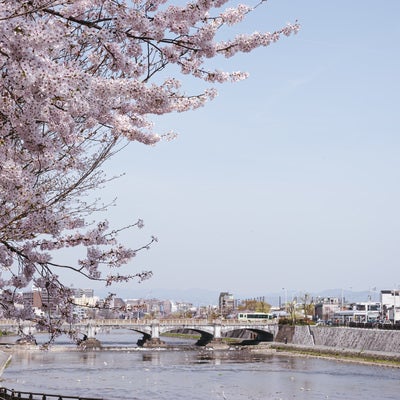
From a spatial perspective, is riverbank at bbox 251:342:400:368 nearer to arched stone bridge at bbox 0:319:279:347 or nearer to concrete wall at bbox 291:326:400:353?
concrete wall at bbox 291:326:400:353

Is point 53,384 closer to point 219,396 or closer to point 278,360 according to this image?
point 219,396

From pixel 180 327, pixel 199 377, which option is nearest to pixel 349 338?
pixel 180 327

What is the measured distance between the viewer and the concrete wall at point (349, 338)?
72.6 m

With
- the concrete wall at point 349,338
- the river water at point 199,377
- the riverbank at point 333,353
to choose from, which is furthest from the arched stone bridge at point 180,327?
the river water at point 199,377

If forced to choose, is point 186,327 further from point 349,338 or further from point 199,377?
point 199,377

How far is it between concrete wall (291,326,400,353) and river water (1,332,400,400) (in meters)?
5.55

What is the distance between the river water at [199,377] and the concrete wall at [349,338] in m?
5.55

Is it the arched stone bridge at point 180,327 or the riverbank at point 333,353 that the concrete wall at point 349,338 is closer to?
the riverbank at point 333,353

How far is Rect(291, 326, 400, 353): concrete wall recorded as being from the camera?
72.6m

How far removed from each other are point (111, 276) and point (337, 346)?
75104mm

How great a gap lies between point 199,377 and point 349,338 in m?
30.5

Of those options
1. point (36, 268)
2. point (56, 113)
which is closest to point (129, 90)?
point (56, 113)

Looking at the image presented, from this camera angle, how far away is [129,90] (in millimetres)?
7434

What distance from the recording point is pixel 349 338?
269ft
